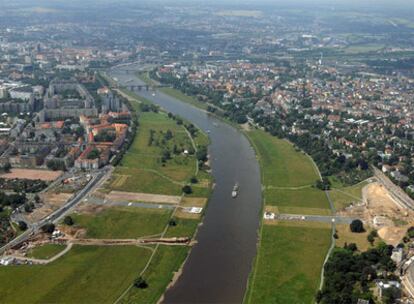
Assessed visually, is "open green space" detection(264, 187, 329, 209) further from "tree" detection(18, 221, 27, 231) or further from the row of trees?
"tree" detection(18, 221, 27, 231)

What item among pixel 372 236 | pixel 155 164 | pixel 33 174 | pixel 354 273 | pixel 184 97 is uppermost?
pixel 354 273

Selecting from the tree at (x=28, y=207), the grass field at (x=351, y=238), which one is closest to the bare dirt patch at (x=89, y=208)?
the tree at (x=28, y=207)

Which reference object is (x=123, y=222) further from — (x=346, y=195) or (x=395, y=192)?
(x=395, y=192)

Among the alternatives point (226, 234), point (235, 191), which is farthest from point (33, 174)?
point (226, 234)

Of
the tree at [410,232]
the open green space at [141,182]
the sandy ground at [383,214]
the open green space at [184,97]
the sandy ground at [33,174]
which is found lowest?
the sandy ground at [33,174]

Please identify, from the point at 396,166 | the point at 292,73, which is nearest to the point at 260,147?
the point at 396,166

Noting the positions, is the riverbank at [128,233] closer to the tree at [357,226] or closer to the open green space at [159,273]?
the open green space at [159,273]
